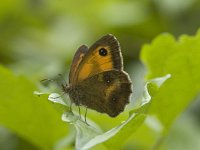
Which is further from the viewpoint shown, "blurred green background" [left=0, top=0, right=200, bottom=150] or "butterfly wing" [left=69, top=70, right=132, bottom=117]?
"blurred green background" [left=0, top=0, right=200, bottom=150]

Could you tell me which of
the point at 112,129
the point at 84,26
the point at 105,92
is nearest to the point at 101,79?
the point at 105,92

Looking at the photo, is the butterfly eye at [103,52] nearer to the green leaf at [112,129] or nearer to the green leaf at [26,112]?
the green leaf at [26,112]

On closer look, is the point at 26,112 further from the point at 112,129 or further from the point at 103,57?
the point at 112,129

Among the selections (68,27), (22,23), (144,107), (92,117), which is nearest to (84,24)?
(68,27)

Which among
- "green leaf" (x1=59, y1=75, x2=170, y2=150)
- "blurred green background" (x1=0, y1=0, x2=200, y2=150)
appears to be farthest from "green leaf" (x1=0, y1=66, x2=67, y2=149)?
"blurred green background" (x1=0, y1=0, x2=200, y2=150)

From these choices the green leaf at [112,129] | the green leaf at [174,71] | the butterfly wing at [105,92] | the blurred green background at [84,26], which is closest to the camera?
the green leaf at [112,129]

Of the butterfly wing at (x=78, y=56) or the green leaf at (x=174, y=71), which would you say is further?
the butterfly wing at (x=78, y=56)

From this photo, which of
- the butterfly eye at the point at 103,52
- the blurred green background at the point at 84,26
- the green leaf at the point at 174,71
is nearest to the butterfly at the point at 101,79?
the butterfly eye at the point at 103,52

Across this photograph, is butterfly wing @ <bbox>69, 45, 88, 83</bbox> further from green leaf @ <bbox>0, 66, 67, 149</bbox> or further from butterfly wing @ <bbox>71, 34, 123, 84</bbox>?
green leaf @ <bbox>0, 66, 67, 149</bbox>
